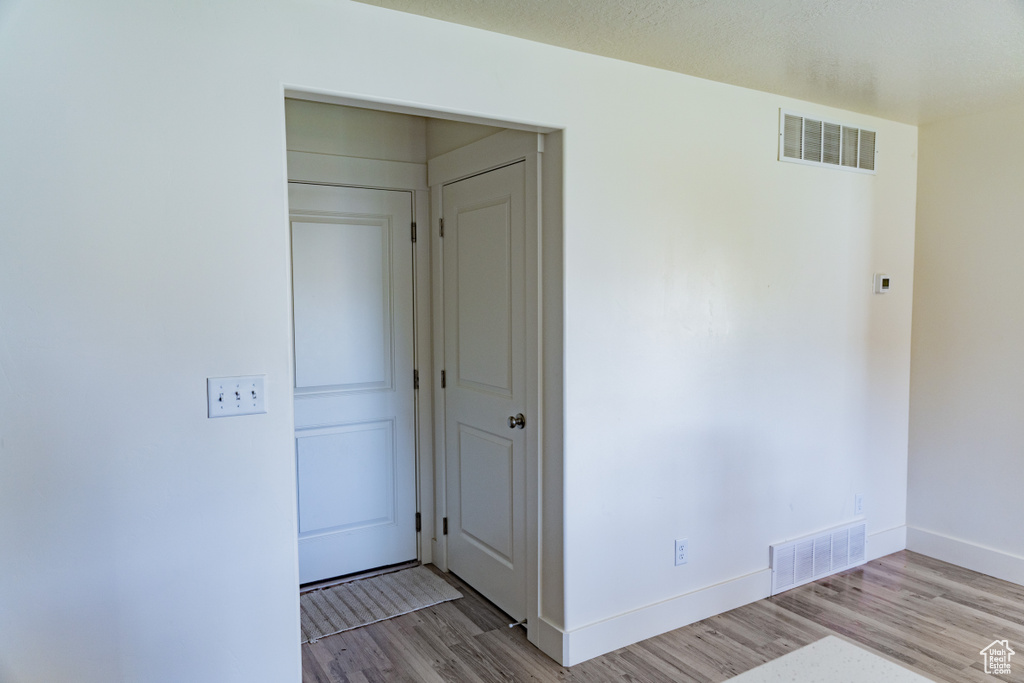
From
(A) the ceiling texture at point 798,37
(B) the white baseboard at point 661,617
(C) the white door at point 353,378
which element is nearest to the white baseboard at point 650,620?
(B) the white baseboard at point 661,617

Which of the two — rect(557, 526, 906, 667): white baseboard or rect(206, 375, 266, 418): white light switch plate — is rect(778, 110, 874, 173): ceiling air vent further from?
rect(206, 375, 266, 418): white light switch plate

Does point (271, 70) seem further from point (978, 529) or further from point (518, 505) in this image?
point (978, 529)

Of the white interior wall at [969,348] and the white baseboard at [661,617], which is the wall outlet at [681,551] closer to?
the white baseboard at [661,617]

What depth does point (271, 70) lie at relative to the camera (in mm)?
1962

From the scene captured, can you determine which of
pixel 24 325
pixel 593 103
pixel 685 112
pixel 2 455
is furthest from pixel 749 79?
pixel 2 455

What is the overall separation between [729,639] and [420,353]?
1.98 meters

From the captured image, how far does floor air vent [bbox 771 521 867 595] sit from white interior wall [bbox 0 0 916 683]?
59 centimetres

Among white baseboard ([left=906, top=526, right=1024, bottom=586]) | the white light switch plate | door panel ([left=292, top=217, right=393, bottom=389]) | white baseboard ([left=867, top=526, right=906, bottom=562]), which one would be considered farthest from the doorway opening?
white baseboard ([left=906, top=526, right=1024, bottom=586])

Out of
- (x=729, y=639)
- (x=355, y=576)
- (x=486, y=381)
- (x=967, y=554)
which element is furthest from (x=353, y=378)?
(x=967, y=554)

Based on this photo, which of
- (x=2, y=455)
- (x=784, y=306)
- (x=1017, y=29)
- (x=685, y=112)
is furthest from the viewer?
(x=784, y=306)

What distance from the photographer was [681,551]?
2.94 m

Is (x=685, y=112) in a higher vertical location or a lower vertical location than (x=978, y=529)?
higher

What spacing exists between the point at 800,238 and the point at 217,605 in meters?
2.88

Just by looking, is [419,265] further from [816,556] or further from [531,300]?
[816,556]
